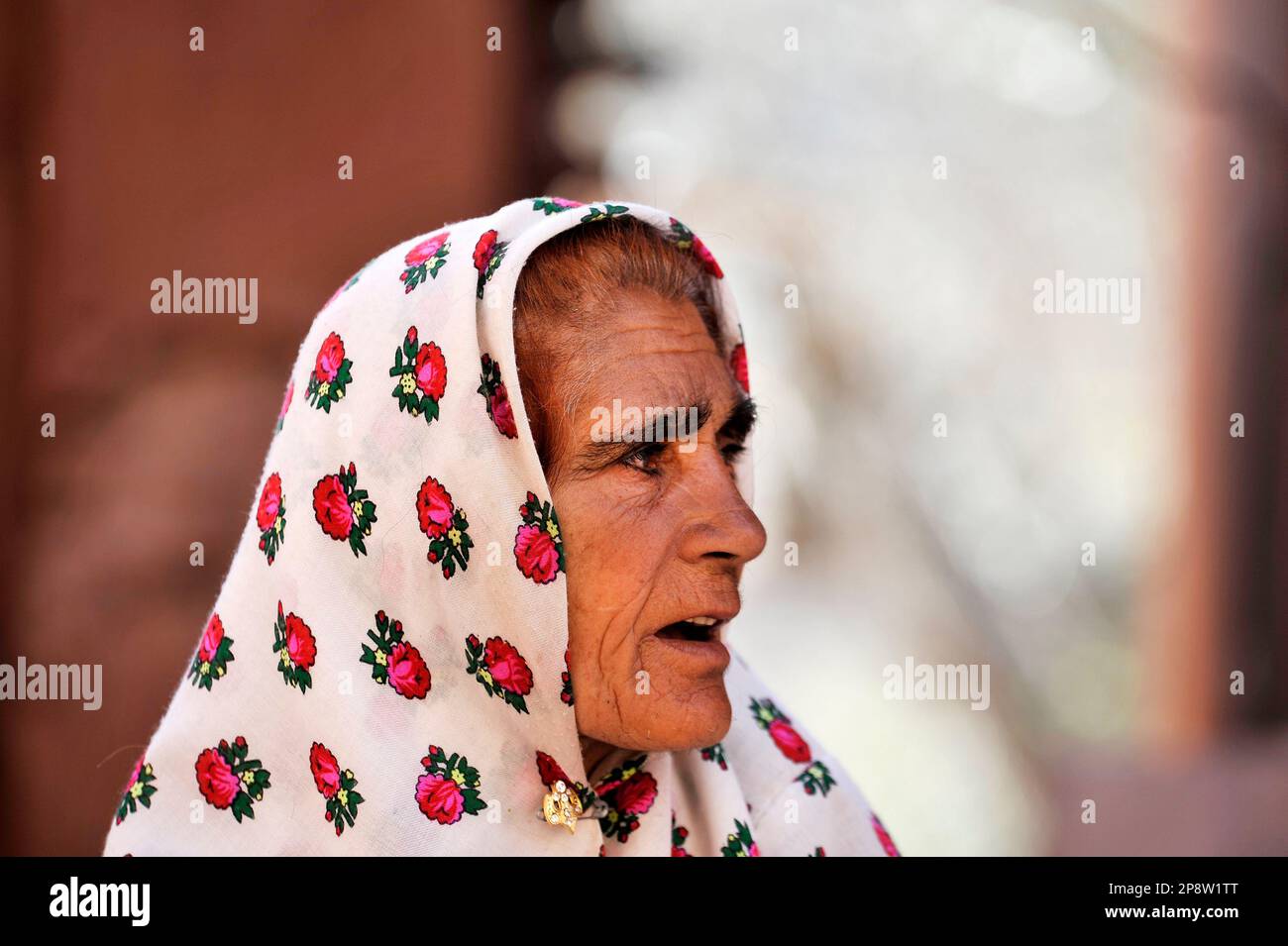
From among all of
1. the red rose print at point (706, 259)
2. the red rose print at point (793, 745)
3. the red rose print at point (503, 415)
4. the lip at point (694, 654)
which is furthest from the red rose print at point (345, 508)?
the red rose print at point (793, 745)

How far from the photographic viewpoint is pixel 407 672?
1.82m

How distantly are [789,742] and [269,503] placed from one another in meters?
1.17

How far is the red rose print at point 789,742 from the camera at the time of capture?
2.34 m

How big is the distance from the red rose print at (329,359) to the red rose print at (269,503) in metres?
0.20

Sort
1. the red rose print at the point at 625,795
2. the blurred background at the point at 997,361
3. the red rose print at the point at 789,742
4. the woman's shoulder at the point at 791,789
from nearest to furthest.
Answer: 1. the red rose print at the point at 625,795
2. the woman's shoulder at the point at 791,789
3. the red rose print at the point at 789,742
4. the blurred background at the point at 997,361

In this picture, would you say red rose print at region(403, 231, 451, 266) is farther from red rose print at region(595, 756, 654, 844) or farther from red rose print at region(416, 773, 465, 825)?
red rose print at region(595, 756, 654, 844)

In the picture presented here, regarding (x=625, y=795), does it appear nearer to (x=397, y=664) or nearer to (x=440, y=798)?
(x=440, y=798)

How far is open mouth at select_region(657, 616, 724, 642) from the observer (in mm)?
1941

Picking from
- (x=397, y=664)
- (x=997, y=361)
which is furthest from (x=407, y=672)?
(x=997, y=361)

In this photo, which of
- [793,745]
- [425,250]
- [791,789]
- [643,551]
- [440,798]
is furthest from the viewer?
[793,745]

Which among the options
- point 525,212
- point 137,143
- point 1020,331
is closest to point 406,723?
point 525,212

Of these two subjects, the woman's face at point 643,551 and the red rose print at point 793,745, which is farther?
the red rose print at point 793,745

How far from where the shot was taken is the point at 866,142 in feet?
15.8

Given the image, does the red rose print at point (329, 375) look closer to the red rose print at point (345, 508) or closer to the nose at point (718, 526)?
the red rose print at point (345, 508)
